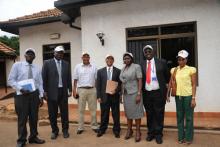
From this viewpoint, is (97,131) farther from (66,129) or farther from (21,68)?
(21,68)

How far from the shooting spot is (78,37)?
40.8ft

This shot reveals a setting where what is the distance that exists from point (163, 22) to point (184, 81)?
3199 millimetres

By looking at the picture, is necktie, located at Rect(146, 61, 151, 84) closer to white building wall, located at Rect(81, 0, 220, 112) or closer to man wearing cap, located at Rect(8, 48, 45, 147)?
man wearing cap, located at Rect(8, 48, 45, 147)

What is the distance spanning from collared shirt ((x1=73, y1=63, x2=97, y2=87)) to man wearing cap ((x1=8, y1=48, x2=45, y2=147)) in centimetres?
121

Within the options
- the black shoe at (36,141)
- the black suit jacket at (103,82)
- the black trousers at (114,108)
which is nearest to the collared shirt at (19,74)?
the black shoe at (36,141)

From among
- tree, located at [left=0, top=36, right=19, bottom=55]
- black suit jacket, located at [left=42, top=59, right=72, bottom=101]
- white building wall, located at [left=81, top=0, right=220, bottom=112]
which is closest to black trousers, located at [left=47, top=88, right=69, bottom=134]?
black suit jacket, located at [left=42, top=59, right=72, bottom=101]

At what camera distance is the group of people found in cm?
673

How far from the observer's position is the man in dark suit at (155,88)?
6.96m

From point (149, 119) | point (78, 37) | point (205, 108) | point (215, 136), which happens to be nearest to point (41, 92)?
A: point (149, 119)

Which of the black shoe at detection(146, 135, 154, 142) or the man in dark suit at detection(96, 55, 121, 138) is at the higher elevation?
the man in dark suit at detection(96, 55, 121, 138)

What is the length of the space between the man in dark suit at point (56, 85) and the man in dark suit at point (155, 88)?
1890 millimetres

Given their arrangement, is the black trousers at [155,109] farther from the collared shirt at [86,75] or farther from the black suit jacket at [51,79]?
the black suit jacket at [51,79]

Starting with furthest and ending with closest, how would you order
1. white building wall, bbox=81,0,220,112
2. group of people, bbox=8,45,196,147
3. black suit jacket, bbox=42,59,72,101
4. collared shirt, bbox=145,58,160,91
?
white building wall, bbox=81,0,220,112
black suit jacket, bbox=42,59,72,101
collared shirt, bbox=145,58,160,91
group of people, bbox=8,45,196,147

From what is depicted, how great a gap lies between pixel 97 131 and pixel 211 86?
3360 millimetres
